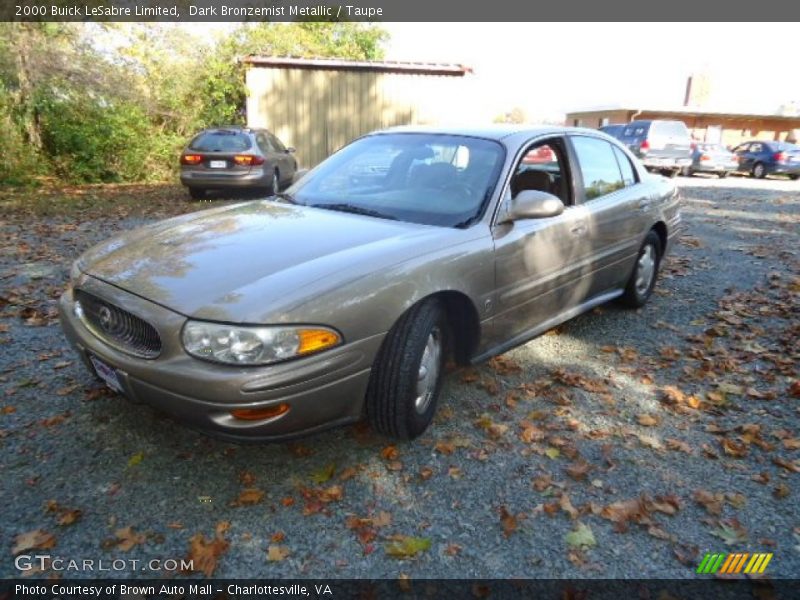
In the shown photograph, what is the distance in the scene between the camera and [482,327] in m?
3.27

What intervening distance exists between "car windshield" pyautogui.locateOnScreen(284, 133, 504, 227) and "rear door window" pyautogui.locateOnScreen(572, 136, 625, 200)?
0.92 m

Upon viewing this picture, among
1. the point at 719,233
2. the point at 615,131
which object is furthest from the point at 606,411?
the point at 615,131

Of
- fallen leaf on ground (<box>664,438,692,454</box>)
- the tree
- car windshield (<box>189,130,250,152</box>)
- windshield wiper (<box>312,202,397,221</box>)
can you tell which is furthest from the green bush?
fallen leaf on ground (<box>664,438,692,454</box>)

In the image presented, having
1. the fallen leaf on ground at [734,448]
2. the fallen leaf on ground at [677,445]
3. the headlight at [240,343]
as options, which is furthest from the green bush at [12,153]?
the fallen leaf on ground at [734,448]

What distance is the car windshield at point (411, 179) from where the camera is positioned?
3391mm

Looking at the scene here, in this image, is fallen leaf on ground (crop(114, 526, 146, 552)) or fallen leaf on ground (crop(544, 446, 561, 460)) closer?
fallen leaf on ground (crop(114, 526, 146, 552))

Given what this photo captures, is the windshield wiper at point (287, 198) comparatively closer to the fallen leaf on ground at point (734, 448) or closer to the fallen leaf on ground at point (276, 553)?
the fallen leaf on ground at point (276, 553)

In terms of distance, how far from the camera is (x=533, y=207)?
10.8 feet

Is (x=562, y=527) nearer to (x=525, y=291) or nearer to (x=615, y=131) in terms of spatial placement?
(x=525, y=291)

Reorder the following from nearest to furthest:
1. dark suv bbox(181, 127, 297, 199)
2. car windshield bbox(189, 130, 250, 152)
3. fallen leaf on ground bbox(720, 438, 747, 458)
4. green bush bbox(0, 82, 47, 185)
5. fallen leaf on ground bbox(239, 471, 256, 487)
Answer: fallen leaf on ground bbox(239, 471, 256, 487), fallen leaf on ground bbox(720, 438, 747, 458), dark suv bbox(181, 127, 297, 199), car windshield bbox(189, 130, 250, 152), green bush bbox(0, 82, 47, 185)

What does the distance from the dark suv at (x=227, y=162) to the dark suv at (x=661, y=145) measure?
42.3ft

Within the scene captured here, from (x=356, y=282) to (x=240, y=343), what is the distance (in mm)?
573

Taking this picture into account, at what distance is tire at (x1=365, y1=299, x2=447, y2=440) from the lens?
2746 mm

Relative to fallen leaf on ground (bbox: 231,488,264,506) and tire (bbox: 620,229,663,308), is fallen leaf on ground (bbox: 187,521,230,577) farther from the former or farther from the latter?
tire (bbox: 620,229,663,308)
